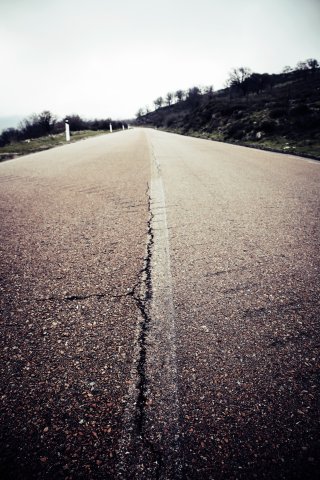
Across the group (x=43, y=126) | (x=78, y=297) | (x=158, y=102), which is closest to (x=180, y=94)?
(x=158, y=102)

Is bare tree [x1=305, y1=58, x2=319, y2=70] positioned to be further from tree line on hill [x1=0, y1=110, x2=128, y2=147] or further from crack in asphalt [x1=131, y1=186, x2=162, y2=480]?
crack in asphalt [x1=131, y1=186, x2=162, y2=480]

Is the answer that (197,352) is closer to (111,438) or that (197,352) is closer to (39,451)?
(111,438)

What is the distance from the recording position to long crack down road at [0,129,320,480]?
3.69 feet

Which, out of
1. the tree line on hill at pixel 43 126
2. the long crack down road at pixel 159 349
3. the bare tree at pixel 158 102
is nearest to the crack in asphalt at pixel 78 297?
the long crack down road at pixel 159 349

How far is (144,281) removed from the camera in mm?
2293

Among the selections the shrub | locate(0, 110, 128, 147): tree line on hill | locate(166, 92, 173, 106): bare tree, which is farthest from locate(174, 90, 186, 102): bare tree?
the shrub

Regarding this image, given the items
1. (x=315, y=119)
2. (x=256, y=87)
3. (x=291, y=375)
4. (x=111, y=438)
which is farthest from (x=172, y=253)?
(x=256, y=87)

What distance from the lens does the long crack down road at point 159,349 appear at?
3.69 ft

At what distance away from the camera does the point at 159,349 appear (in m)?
1.62

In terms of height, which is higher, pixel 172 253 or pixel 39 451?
pixel 172 253

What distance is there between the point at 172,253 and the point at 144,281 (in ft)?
1.94

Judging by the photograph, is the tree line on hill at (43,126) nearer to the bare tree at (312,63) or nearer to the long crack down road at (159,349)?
the long crack down road at (159,349)

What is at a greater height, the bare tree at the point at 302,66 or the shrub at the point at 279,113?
the bare tree at the point at 302,66

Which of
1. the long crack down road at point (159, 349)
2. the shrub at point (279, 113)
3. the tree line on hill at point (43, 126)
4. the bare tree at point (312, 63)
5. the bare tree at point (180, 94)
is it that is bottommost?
the long crack down road at point (159, 349)
